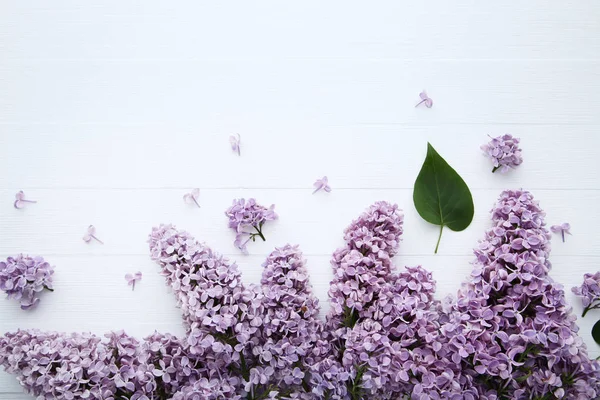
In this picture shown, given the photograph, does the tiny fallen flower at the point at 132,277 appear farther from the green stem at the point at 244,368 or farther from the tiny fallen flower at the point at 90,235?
the green stem at the point at 244,368

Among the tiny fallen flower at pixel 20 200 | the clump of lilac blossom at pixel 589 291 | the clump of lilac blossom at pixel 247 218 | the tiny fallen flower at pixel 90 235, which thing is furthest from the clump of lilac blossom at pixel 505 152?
the tiny fallen flower at pixel 20 200

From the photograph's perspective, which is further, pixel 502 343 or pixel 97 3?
pixel 97 3

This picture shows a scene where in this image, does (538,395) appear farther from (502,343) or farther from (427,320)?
(427,320)

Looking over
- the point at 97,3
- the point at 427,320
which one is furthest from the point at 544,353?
the point at 97,3

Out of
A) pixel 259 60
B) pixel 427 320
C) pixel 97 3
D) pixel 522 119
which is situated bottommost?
pixel 427 320

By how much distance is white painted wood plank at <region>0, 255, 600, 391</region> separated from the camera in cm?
102

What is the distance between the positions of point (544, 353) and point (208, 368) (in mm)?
567

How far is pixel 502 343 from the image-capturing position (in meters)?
0.90

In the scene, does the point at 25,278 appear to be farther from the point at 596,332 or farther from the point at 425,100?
the point at 596,332

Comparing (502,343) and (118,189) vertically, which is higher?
(118,189)

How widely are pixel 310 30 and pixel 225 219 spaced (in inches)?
16.5

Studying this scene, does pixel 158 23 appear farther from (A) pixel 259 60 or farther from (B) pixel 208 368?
(B) pixel 208 368

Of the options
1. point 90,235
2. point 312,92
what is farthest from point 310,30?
point 90,235

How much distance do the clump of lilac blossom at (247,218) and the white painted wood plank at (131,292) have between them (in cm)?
4
